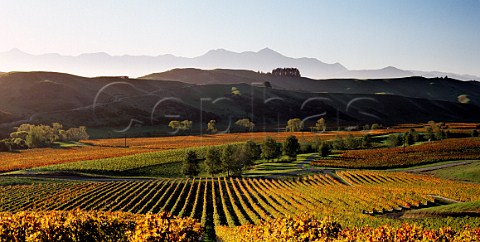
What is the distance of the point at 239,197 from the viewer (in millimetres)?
63094

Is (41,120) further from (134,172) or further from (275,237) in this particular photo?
(275,237)

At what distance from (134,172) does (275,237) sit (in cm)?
8305

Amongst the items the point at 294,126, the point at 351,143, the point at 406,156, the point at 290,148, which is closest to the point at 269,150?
the point at 290,148

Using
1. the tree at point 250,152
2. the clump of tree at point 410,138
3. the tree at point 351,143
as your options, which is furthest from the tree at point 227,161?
the clump of tree at point 410,138

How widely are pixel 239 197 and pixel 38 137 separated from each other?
105979 millimetres

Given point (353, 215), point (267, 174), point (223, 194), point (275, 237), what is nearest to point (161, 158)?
point (267, 174)

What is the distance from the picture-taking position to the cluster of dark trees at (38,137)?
→ 137m

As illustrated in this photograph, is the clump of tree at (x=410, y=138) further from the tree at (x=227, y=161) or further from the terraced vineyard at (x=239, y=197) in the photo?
the tree at (x=227, y=161)

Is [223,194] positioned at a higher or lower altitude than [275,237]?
lower

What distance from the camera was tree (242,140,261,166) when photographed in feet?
329

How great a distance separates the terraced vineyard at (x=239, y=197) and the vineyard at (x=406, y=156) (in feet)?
74.0

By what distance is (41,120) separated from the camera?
7052 inches

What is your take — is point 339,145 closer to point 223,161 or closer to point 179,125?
point 223,161

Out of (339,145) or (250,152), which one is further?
(339,145)
